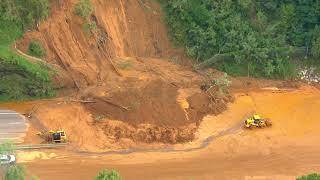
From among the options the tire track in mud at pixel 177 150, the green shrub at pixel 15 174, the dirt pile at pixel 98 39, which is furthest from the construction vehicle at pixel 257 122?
the green shrub at pixel 15 174

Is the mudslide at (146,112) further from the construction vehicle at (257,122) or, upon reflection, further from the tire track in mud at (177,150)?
the construction vehicle at (257,122)

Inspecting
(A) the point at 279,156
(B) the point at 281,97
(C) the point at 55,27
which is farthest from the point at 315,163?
(C) the point at 55,27

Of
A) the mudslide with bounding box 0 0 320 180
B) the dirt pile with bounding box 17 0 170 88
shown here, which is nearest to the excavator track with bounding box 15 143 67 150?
the mudslide with bounding box 0 0 320 180

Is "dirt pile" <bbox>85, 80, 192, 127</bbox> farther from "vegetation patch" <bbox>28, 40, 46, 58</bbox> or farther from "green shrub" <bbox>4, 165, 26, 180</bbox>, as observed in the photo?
"green shrub" <bbox>4, 165, 26, 180</bbox>

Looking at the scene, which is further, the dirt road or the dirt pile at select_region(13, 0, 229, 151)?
the dirt pile at select_region(13, 0, 229, 151)

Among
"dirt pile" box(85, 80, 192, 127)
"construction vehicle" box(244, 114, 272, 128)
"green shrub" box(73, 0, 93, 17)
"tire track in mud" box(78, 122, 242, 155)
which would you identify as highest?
"green shrub" box(73, 0, 93, 17)

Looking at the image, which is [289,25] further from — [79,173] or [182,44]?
[79,173]
